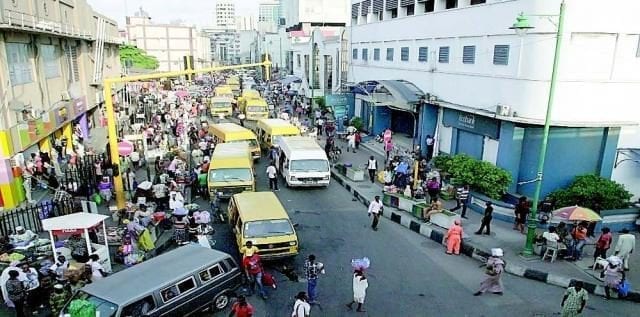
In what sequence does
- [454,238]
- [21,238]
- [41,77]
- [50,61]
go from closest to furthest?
[21,238] → [454,238] → [41,77] → [50,61]

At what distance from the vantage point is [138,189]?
18516mm

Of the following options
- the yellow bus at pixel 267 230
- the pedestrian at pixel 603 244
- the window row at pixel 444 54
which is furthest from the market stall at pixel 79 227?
the window row at pixel 444 54

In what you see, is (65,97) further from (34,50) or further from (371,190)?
(371,190)

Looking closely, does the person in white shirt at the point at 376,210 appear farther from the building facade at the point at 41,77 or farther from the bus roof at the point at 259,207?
the building facade at the point at 41,77

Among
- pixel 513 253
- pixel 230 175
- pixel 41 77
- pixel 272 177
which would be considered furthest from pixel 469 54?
pixel 41 77

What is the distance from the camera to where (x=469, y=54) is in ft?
69.2

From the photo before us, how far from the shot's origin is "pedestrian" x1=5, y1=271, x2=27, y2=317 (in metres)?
10.3

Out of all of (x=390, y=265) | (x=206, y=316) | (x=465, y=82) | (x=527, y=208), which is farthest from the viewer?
(x=465, y=82)

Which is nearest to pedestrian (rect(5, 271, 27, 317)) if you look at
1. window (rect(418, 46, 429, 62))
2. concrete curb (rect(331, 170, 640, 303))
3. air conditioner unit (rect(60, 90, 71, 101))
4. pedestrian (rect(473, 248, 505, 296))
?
pedestrian (rect(473, 248, 505, 296))

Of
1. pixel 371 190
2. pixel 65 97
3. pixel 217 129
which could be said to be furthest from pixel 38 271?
pixel 65 97

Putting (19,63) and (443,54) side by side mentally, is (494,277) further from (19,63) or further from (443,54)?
(19,63)

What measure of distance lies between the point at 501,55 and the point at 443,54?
5.13 meters

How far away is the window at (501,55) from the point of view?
60.0ft

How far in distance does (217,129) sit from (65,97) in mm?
8994
